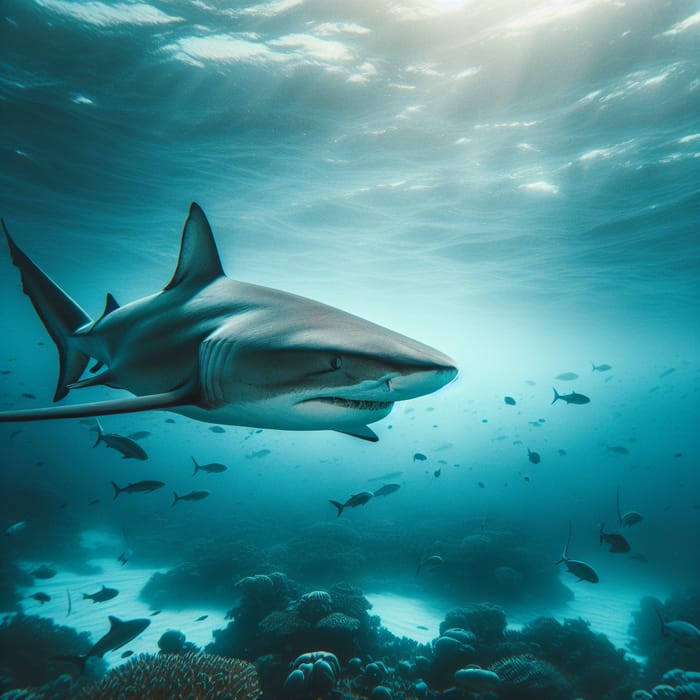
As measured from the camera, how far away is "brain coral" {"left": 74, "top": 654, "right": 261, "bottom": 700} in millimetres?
4492

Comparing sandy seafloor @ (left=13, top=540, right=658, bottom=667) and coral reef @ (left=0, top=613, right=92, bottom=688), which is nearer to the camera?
coral reef @ (left=0, top=613, right=92, bottom=688)

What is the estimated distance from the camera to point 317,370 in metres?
1.73

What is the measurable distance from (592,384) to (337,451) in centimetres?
16674

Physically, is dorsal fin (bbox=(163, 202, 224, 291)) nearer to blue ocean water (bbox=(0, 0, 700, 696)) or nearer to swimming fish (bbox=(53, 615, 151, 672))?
swimming fish (bbox=(53, 615, 151, 672))

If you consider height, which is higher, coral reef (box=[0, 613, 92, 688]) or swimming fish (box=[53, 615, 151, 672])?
swimming fish (box=[53, 615, 151, 672])

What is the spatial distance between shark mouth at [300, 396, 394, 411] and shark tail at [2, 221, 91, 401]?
3.06 m

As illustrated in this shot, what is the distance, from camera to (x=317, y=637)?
6367 millimetres

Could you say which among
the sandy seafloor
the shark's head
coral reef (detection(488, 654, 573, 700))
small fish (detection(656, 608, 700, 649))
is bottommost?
the sandy seafloor

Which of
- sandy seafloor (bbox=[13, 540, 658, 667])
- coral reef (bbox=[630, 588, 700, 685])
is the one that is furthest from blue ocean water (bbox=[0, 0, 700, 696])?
coral reef (bbox=[630, 588, 700, 685])

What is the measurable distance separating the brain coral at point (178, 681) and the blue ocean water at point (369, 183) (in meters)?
6.60

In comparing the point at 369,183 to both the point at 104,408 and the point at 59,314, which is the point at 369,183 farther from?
the point at 104,408

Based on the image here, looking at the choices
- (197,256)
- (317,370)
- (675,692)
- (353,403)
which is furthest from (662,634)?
(197,256)

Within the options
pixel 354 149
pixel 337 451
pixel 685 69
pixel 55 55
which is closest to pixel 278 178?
pixel 354 149

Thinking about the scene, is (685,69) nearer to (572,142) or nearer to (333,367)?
(572,142)
